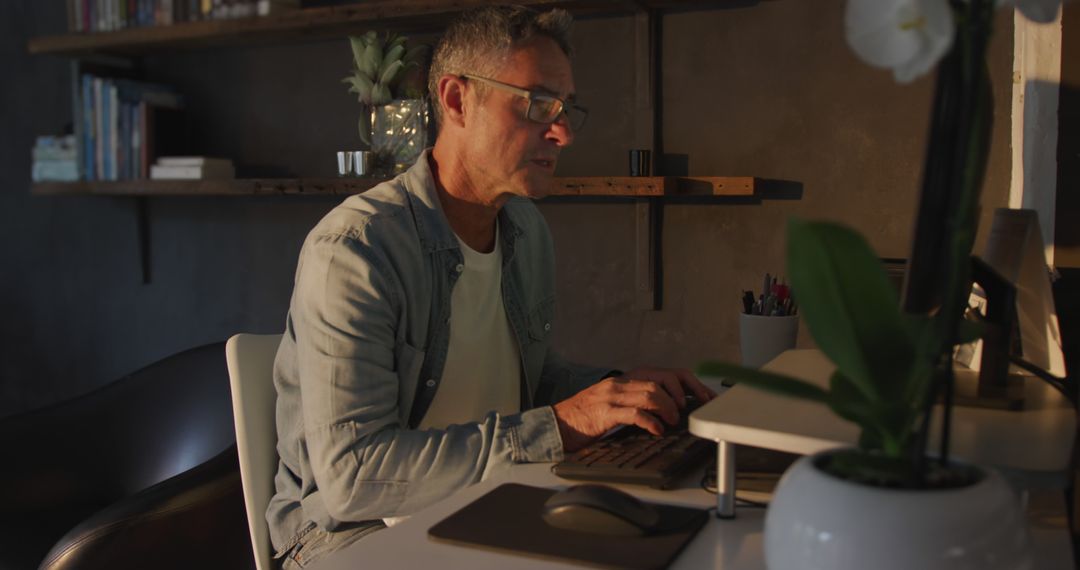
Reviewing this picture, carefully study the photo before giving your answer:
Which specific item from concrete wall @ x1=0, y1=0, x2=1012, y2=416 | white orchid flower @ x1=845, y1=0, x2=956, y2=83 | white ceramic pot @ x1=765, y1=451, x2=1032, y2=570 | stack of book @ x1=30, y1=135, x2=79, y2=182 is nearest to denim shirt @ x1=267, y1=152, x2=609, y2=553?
white ceramic pot @ x1=765, y1=451, x2=1032, y2=570

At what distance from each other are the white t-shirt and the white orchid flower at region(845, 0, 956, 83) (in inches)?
38.2

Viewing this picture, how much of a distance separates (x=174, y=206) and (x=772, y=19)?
80.9 inches

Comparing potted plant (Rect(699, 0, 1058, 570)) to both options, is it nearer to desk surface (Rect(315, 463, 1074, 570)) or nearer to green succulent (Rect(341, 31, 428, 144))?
desk surface (Rect(315, 463, 1074, 570))

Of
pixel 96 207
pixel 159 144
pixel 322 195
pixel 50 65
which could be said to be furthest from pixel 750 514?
pixel 50 65

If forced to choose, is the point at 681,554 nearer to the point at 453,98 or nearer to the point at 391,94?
the point at 453,98

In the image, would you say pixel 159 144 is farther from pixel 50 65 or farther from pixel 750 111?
pixel 750 111

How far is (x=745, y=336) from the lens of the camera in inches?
69.1

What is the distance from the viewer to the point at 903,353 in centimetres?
60

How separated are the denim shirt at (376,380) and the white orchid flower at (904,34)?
69cm

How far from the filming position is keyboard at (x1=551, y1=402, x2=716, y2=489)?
1028mm

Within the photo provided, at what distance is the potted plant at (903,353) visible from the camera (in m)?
0.57

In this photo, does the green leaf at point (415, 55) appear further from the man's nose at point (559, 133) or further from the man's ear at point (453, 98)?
the man's nose at point (559, 133)

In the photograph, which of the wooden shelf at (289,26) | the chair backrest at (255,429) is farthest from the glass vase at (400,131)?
the chair backrest at (255,429)

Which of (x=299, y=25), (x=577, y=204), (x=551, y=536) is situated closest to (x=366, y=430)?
(x=551, y=536)
